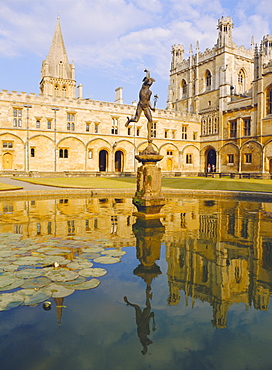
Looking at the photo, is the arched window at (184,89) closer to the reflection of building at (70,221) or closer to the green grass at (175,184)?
the green grass at (175,184)

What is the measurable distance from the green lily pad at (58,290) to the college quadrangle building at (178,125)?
27464mm

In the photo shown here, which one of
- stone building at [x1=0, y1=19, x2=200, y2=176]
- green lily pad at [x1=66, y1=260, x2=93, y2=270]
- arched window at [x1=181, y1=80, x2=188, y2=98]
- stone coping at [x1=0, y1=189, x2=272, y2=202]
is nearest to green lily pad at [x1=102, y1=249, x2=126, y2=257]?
green lily pad at [x1=66, y1=260, x2=93, y2=270]

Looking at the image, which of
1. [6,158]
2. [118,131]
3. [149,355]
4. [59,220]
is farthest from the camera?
[118,131]

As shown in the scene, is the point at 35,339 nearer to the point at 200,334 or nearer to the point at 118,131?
the point at 200,334

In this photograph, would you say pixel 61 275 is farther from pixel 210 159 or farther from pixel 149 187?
pixel 210 159

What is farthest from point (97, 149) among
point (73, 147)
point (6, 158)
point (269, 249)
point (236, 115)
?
point (269, 249)

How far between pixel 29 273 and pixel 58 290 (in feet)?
2.34

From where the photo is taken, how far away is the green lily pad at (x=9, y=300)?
3.08m

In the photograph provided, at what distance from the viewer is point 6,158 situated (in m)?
30.9

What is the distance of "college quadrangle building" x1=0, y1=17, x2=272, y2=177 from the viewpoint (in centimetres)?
3155

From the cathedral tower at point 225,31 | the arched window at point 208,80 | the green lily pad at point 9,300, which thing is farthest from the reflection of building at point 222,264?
the arched window at point 208,80

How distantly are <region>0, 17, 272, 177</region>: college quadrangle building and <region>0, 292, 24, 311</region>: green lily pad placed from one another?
27.6 meters

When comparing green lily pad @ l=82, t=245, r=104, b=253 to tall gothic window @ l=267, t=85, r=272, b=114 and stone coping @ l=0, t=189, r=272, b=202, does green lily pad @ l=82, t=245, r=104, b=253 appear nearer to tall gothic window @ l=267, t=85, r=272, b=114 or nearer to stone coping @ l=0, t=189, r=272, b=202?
stone coping @ l=0, t=189, r=272, b=202

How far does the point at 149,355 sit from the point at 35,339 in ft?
3.38
